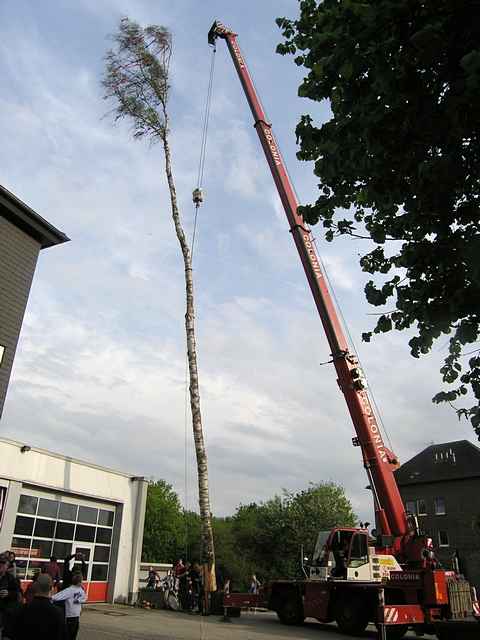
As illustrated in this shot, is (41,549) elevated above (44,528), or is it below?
below

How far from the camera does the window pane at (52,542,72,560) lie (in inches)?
736

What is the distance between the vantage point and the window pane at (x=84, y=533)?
19703 mm

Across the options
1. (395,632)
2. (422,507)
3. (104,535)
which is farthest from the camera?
(422,507)

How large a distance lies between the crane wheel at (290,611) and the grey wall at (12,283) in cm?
969

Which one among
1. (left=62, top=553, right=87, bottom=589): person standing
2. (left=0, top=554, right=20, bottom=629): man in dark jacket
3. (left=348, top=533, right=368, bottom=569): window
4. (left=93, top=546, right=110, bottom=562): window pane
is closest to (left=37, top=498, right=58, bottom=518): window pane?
(left=62, top=553, right=87, bottom=589): person standing

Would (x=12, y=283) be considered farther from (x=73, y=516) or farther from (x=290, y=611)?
(x=290, y=611)

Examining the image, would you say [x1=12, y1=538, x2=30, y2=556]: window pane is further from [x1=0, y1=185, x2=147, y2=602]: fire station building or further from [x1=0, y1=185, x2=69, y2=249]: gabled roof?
[x1=0, y1=185, x2=69, y2=249]: gabled roof

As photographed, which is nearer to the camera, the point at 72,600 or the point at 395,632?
the point at 72,600

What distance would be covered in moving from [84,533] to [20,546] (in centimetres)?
294

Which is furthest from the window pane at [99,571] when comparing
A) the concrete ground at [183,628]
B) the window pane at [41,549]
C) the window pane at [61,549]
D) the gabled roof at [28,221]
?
the gabled roof at [28,221]

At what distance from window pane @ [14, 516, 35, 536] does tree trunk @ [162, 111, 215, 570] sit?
539 cm

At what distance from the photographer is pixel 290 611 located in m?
16.1

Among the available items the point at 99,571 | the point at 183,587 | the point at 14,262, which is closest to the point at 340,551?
the point at 183,587

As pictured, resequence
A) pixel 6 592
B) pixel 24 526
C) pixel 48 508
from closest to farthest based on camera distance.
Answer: pixel 6 592
pixel 24 526
pixel 48 508
